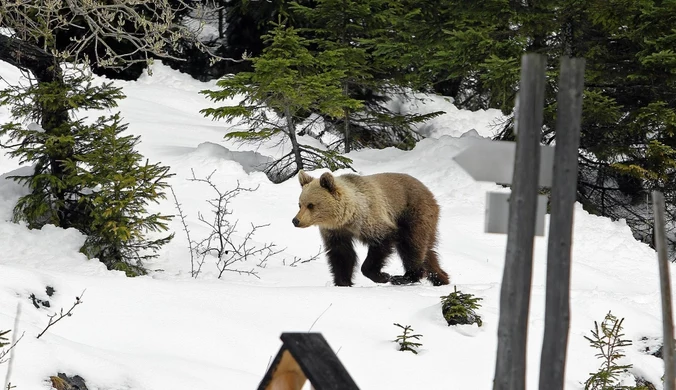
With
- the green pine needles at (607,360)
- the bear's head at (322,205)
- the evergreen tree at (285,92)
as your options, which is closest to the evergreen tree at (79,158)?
the bear's head at (322,205)

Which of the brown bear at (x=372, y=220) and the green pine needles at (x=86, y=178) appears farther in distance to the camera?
the green pine needles at (x=86, y=178)

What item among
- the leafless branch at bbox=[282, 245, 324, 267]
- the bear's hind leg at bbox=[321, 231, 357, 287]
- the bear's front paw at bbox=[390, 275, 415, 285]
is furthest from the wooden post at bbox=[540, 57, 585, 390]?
the leafless branch at bbox=[282, 245, 324, 267]

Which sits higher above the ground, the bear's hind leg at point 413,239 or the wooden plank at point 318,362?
the bear's hind leg at point 413,239

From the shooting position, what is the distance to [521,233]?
2447 millimetres

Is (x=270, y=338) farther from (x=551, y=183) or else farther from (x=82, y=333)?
(x=551, y=183)

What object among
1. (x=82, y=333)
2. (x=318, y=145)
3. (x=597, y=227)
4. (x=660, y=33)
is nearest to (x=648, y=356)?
(x=82, y=333)

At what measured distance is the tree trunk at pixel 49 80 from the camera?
912cm

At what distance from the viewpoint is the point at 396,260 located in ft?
38.1

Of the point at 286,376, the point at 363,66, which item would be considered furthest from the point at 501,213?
the point at 363,66

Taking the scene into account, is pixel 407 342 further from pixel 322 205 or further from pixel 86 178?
pixel 86 178

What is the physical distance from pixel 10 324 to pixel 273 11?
16055mm

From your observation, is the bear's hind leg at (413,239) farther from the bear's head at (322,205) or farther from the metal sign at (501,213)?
the metal sign at (501,213)

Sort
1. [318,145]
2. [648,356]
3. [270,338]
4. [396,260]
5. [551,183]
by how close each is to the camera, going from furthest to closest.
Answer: [318,145], [396,260], [648,356], [270,338], [551,183]

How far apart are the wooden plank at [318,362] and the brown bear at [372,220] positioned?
5.15 meters
